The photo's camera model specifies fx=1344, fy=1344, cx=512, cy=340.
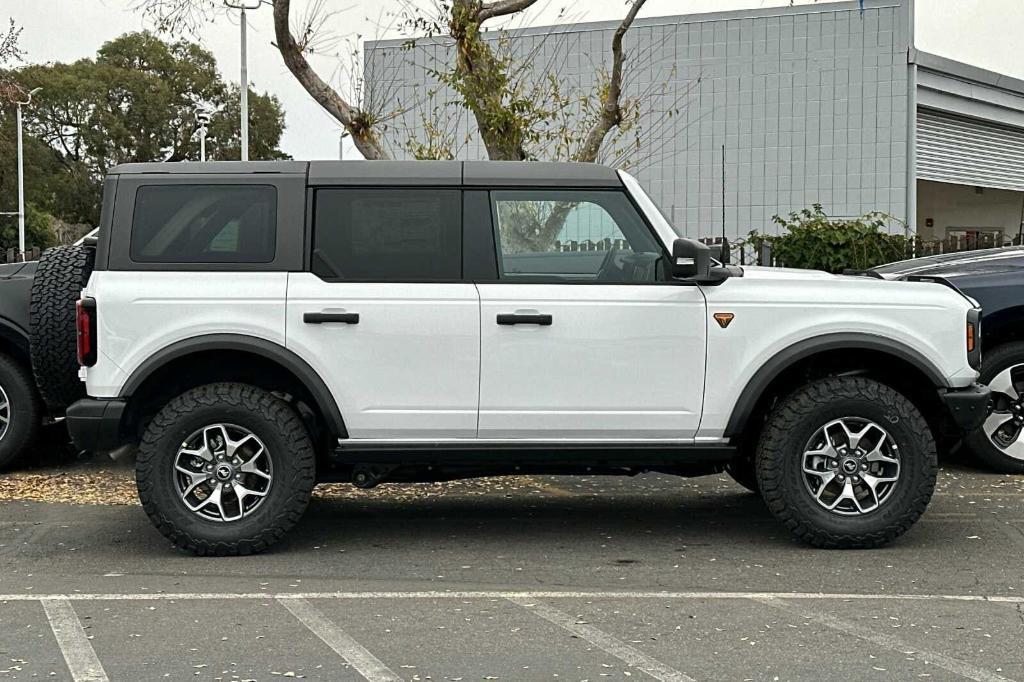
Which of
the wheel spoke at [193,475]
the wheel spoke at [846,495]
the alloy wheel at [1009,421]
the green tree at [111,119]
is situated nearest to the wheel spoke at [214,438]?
the wheel spoke at [193,475]

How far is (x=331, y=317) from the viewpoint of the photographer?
6.46m

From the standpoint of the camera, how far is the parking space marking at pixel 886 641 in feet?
15.5

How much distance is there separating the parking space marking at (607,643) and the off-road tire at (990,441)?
4.31 meters

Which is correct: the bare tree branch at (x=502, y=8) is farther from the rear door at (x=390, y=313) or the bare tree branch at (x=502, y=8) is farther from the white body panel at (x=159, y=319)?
the white body panel at (x=159, y=319)

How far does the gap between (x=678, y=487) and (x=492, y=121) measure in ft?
17.0

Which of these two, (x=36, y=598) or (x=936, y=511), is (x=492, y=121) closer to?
(x=936, y=511)

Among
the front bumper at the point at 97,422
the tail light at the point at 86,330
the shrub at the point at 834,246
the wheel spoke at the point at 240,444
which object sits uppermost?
the shrub at the point at 834,246

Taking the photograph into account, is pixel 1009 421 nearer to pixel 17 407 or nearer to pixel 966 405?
pixel 966 405

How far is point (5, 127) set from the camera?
54.0 m

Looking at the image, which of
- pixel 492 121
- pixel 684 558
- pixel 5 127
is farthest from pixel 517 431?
pixel 5 127

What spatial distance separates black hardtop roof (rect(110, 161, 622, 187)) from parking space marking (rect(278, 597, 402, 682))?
2.11 meters

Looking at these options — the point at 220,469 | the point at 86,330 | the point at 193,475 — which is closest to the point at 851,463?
the point at 220,469

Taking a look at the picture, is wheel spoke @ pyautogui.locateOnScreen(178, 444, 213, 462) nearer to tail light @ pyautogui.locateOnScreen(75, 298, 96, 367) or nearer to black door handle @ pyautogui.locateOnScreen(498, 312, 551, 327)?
tail light @ pyautogui.locateOnScreen(75, 298, 96, 367)

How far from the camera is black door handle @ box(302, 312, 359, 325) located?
255 inches
